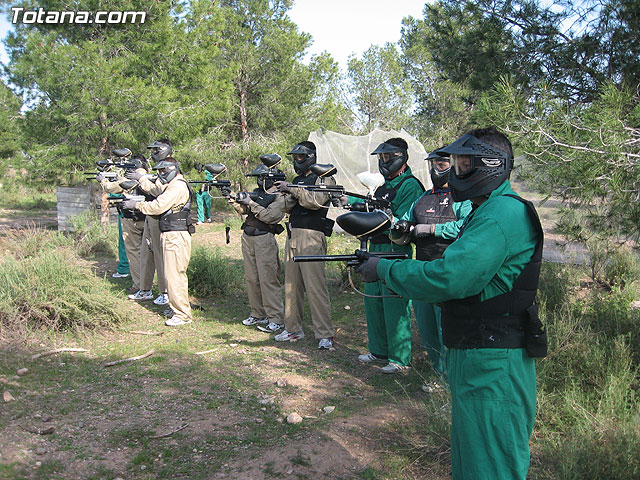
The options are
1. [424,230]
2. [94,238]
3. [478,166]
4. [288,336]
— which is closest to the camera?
[478,166]

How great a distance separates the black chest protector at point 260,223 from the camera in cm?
623

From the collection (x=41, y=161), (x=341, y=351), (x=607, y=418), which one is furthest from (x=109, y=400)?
(x=41, y=161)

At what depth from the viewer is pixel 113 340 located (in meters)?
5.95

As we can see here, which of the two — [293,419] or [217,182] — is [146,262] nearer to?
[217,182]

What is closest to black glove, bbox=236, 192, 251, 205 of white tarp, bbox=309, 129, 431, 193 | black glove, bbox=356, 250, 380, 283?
black glove, bbox=356, 250, 380, 283

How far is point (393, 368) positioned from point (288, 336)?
1.46 metres

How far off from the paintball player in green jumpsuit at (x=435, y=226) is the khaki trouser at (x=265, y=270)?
80.5 inches

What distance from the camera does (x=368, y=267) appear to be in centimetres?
247

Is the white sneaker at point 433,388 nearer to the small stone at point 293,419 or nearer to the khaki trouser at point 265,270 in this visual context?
the small stone at point 293,419

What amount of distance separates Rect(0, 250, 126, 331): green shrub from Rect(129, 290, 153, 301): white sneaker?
122 cm

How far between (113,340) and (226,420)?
246 cm

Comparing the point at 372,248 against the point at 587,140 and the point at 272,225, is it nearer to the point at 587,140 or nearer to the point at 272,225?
the point at 272,225

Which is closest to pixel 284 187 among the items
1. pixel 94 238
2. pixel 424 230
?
pixel 424 230

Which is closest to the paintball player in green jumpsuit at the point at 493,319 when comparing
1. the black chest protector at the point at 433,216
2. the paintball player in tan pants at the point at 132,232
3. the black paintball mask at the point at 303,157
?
the black chest protector at the point at 433,216
